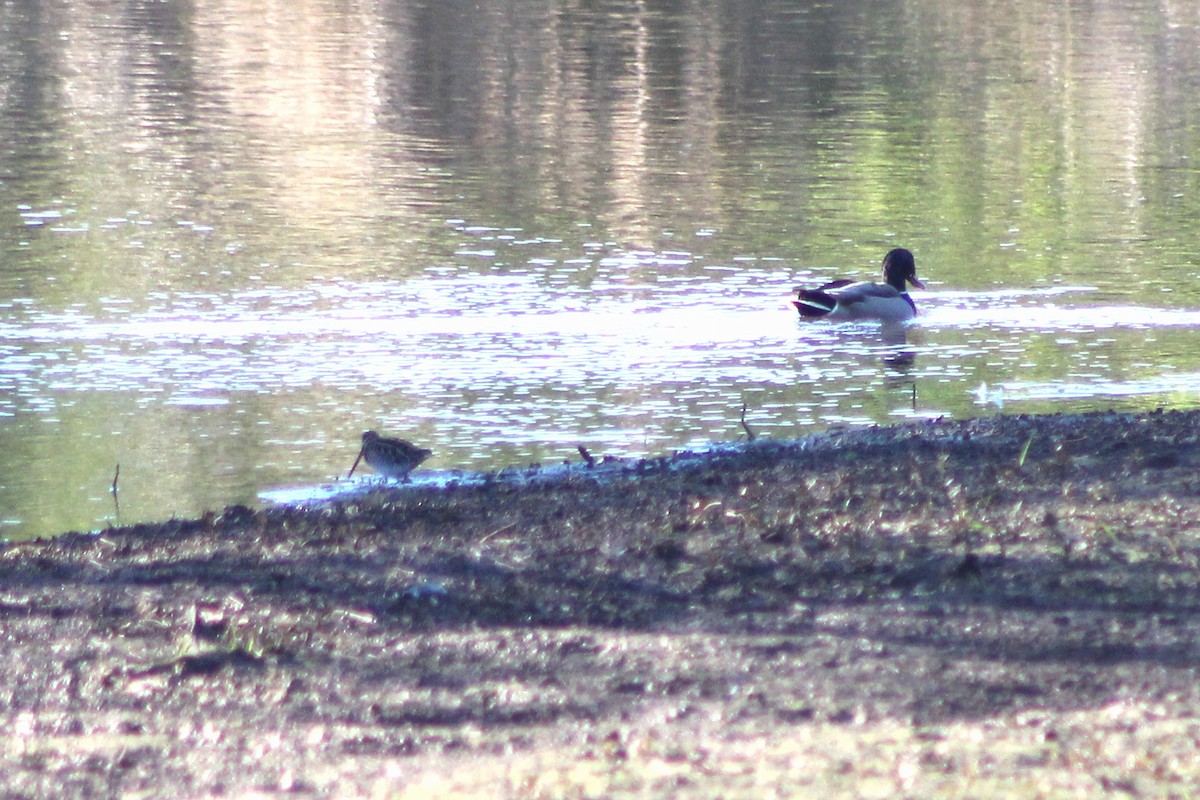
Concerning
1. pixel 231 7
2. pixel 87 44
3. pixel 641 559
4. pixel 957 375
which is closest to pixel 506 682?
pixel 641 559

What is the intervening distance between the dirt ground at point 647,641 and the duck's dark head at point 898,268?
7.77 meters

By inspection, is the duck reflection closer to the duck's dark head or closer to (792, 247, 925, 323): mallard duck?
(792, 247, 925, 323): mallard duck

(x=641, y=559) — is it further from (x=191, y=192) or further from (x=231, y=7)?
(x=231, y=7)

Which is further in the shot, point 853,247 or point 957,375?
point 853,247

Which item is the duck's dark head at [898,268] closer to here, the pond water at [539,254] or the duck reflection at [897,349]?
the pond water at [539,254]

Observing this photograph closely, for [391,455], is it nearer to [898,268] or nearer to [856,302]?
[856,302]

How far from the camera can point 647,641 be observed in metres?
6.20

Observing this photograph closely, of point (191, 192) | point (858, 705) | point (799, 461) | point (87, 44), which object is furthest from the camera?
point (87, 44)

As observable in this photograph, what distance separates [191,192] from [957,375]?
9.66m

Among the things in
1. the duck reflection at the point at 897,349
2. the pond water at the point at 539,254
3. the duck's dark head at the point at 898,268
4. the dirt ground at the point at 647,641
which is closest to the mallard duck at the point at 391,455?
the pond water at the point at 539,254

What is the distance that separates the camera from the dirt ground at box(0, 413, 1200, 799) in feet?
16.7

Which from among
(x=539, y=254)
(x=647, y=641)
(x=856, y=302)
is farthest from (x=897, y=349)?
(x=647, y=641)

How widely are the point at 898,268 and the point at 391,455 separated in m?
7.75

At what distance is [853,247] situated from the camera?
18875mm
